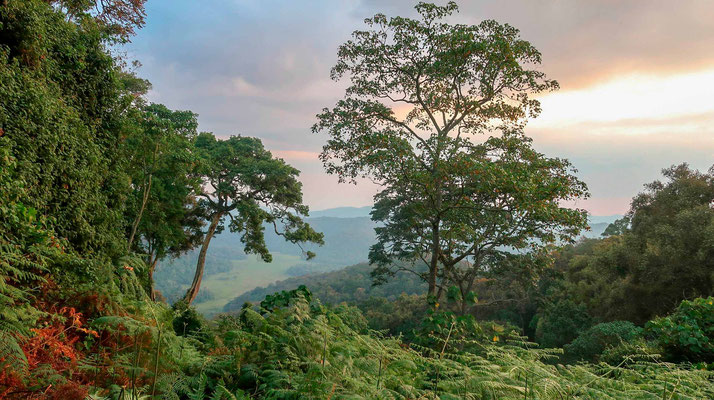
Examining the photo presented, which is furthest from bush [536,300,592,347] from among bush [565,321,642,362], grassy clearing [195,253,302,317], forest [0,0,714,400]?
grassy clearing [195,253,302,317]

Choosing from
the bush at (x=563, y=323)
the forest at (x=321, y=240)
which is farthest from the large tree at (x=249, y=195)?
the bush at (x=563, y=323)

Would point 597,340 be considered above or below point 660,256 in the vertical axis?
below

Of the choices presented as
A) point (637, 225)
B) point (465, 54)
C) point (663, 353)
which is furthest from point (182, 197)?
point (637, 225)

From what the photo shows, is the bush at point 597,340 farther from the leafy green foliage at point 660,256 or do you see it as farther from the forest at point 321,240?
the leafy green foliage at point 660,256

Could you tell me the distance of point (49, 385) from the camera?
9.19 feet

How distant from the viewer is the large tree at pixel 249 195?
18.3 m

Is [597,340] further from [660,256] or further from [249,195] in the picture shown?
[249,195]

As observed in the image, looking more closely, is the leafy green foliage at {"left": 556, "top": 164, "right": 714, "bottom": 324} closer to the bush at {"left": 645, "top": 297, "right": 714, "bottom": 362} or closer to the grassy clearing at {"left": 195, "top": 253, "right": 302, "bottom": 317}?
the bush at {"left": 645, "top": 297, "right": 714, "bottom": 362}

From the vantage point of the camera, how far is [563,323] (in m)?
21.0

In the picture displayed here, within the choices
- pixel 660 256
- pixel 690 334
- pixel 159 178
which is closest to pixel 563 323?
pixel 660 256

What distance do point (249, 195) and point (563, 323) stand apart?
785 inches

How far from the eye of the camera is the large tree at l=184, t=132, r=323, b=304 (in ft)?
60.1

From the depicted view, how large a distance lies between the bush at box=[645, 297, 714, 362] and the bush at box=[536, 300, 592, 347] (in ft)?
50.9

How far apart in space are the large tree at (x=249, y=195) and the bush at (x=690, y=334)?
619 inches
